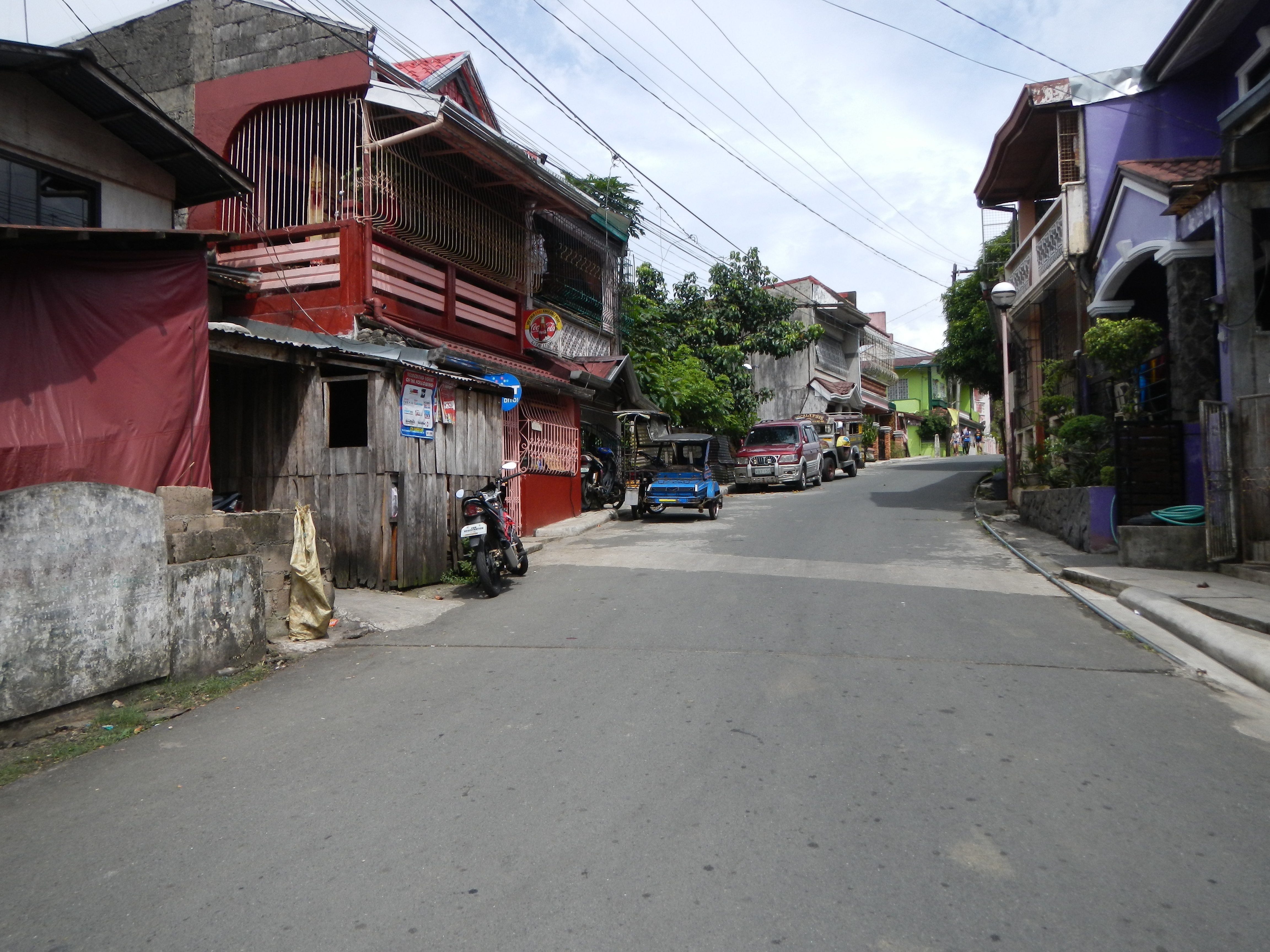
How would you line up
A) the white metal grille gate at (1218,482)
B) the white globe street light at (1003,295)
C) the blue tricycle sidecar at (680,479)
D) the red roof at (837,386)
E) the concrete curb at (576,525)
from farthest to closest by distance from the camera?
the red roof at (837,386), the blue tricycle sidecar at (680,479), the white globe street light at (1003,295), the concrete curb at (576,525), the white metal grille gate at (1218,482)

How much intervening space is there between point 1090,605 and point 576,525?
9198mm

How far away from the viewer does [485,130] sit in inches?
500

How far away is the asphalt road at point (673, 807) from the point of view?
10.1 ft

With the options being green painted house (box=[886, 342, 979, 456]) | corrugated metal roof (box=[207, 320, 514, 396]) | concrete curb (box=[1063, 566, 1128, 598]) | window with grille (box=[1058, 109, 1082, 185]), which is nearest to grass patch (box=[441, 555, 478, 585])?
corrugated metal roof (box=[207, 320, 514, 396])

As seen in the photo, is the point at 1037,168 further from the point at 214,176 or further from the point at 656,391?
the point at 214,176

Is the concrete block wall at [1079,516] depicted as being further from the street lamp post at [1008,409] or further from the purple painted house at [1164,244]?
the street lamp post at [1008,409]

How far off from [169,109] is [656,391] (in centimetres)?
1342

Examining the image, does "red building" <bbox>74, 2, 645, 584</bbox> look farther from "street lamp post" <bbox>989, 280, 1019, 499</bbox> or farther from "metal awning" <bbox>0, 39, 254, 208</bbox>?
"street lamp post" <bbox>989, 280, 1019, 499</bbox>

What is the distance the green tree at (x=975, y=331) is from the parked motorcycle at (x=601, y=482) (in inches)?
518

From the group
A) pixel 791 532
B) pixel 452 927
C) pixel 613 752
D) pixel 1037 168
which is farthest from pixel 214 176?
pixel 1037 168

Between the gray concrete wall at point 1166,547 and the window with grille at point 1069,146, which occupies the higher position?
the window with grille at point 1069,146

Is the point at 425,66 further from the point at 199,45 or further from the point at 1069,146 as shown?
the point at 1069,146

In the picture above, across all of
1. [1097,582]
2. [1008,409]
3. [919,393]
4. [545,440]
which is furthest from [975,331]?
[919,393]

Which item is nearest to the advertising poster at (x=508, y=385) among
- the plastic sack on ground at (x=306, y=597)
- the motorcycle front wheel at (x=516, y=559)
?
the motorcycle front wheel at (x=516, y=559)
